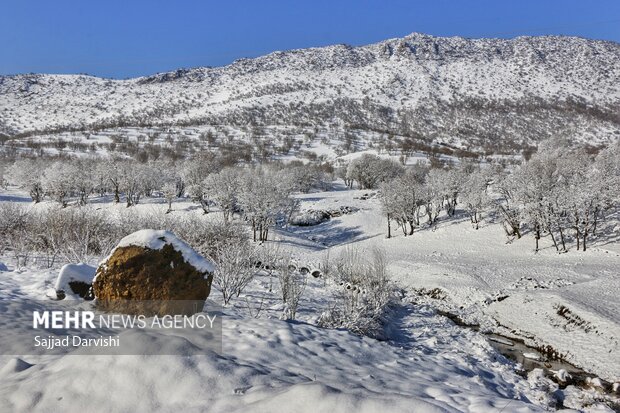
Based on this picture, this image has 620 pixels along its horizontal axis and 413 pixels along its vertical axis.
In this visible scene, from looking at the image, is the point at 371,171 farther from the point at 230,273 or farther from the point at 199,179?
the point at 230,273

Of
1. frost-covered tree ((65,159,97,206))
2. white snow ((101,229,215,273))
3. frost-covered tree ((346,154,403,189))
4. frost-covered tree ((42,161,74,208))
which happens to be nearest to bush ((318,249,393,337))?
white snow ((101,229,215,273))

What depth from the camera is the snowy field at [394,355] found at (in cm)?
500

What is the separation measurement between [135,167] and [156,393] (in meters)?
70.8

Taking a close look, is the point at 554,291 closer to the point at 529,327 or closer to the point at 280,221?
the point at 529,327

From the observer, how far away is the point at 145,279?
9.70 m

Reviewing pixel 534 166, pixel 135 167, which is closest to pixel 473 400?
pixel 534 166

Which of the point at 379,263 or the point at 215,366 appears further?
the point at 379,263

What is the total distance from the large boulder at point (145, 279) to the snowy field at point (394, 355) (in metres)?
1.76

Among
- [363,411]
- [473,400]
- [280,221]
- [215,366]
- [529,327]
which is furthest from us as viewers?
[280,221]

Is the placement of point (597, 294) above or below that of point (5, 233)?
below

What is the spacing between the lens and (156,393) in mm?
5121

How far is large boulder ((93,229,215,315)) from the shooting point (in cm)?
967

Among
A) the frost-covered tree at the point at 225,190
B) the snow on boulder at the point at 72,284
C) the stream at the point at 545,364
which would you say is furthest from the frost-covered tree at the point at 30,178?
the stream at the point at 545,364

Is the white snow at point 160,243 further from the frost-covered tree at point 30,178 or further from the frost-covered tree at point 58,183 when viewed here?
the frost-covered tree at point 30,178
